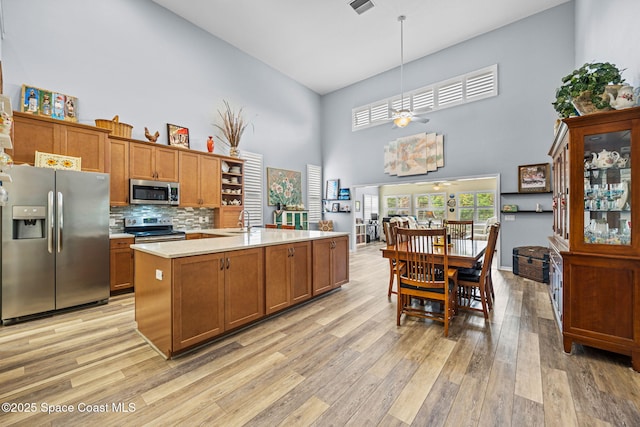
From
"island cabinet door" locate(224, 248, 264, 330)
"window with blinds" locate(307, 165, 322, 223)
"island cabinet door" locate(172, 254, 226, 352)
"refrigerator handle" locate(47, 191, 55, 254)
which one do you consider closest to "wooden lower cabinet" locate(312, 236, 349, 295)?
"island cabinet door" locate(224, 248, 264, 330)

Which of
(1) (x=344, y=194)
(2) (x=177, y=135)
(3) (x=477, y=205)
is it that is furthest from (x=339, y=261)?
(3) (x=477, y=205)

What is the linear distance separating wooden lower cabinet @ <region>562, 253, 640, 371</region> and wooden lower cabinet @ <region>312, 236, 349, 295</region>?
2.52 m

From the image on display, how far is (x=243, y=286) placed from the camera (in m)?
2.73

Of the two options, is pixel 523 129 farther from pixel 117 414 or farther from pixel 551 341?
pixel 117 414

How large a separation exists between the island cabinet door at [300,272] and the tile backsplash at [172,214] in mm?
3169

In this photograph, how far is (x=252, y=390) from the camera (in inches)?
72.6

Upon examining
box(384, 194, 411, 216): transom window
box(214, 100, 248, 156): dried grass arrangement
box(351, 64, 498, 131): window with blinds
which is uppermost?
box(351, 64, 498, 131): window with blinds

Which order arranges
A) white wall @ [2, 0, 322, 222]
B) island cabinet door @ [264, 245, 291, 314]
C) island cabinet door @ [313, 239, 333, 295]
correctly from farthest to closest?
white wall @ [2, 0, 322, 222]
island cabinet door @ [313, 239, 333, 295]
island cabinet door @ [264, 245, 291, 314]

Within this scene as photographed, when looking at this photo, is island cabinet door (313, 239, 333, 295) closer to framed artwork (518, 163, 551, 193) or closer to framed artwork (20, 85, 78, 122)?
framed artwork (20, 85, 78, 122)

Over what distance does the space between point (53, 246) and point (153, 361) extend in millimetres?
2274

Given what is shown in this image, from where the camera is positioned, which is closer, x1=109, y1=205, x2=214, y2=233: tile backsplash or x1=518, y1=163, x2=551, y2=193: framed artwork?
x1=109, y1=205, x2=214, y2=233: tile backsplash

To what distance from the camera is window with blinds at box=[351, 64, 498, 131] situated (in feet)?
18.9

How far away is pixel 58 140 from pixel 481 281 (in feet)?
18.3

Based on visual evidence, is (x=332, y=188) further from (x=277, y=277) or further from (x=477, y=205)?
(x=477, y=205)
